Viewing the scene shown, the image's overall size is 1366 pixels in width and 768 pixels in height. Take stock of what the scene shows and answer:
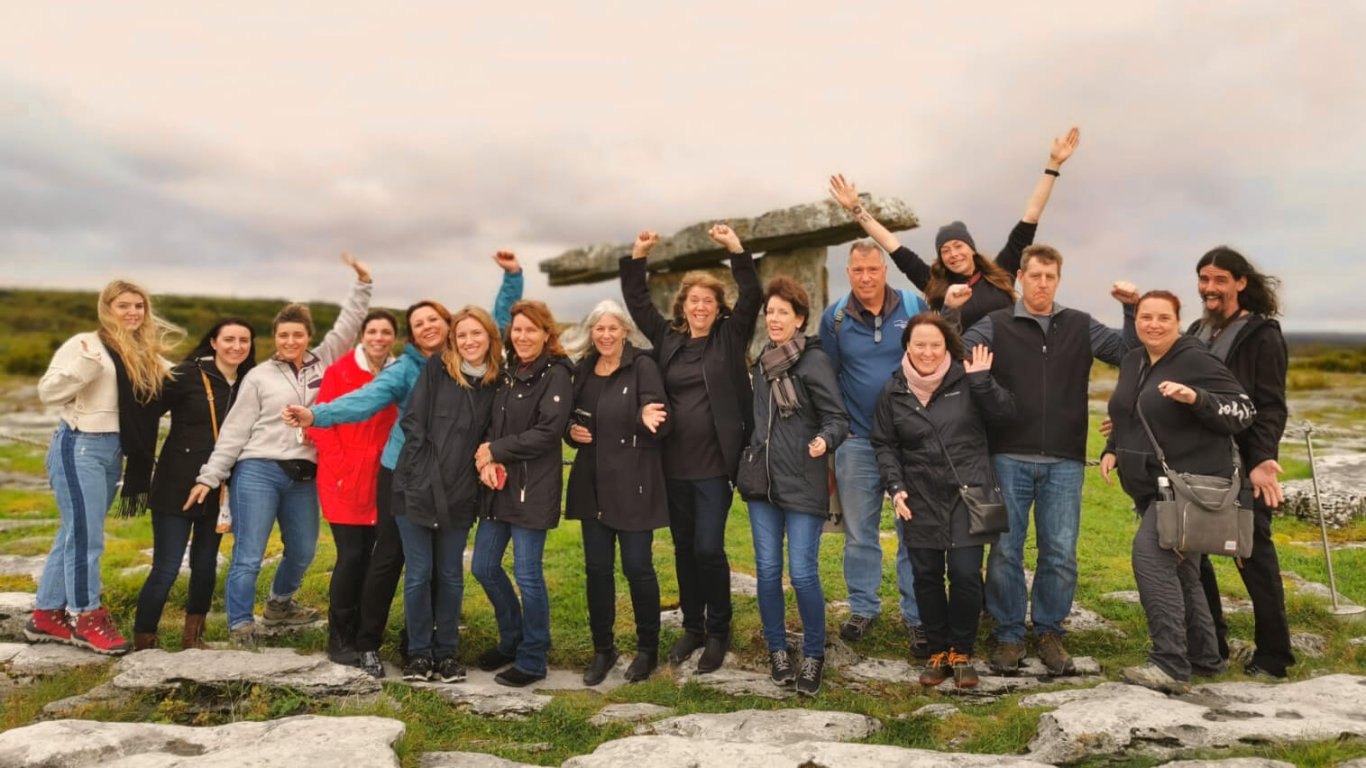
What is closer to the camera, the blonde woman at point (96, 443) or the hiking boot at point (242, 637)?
the blonde woman at point (96, 443)

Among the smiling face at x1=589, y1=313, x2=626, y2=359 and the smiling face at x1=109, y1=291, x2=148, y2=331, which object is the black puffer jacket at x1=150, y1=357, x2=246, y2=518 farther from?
the smiling face at x1=589, y1=313, x2=626, y2=359

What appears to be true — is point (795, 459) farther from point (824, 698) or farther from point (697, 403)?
point (824, 698)

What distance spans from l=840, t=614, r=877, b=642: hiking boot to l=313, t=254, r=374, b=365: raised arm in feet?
15.3

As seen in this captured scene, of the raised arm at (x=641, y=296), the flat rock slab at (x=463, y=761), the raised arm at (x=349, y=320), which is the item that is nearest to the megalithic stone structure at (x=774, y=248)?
the raised arm at (x=349, y=320)

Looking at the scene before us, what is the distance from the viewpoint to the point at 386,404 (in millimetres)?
6520

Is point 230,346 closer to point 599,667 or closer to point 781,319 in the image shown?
point 599,667

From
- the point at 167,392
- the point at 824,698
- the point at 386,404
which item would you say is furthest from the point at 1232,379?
the point at 167,392

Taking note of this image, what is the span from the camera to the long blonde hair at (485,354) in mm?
6324

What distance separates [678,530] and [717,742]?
7.11ft

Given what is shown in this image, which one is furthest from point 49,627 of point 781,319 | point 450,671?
point 781,319

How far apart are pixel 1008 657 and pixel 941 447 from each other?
172 centimetres

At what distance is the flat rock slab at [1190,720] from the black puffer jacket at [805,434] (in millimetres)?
1924

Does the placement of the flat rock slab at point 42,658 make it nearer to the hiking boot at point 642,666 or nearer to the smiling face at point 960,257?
the hiking boot at point 642,666

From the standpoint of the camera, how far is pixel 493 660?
6.91 m
